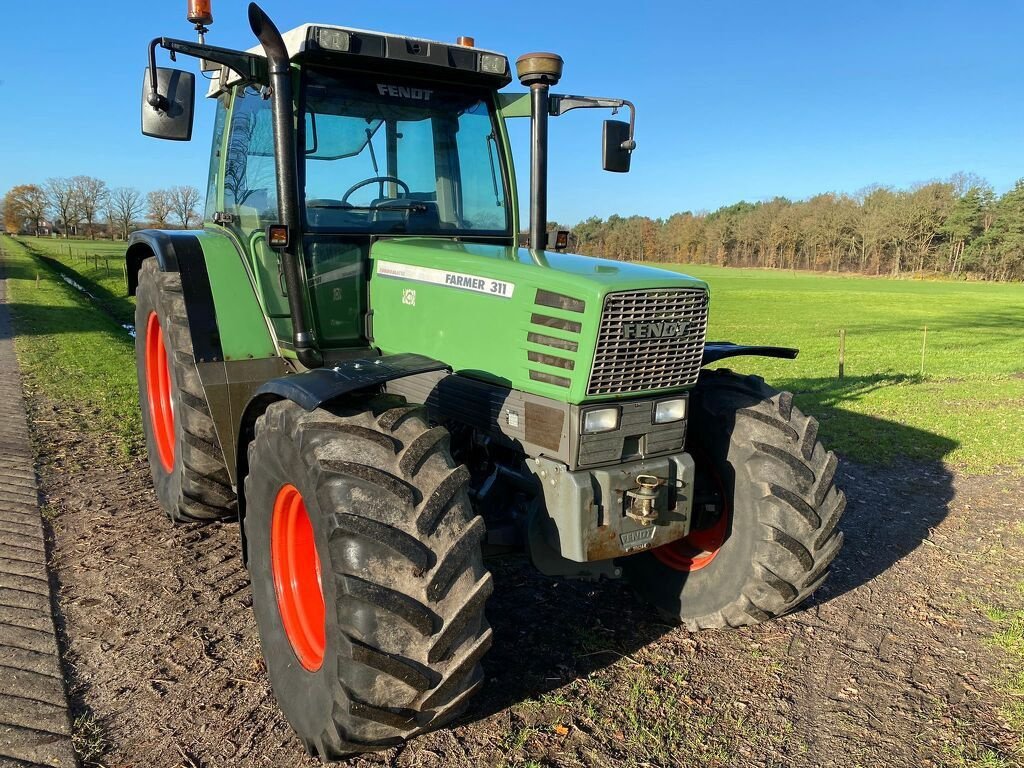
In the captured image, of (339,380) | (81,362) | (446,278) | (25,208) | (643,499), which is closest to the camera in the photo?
(339,380)

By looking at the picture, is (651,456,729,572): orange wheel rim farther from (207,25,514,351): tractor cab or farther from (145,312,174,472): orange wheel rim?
(145,312,174,472): orange wheel rim

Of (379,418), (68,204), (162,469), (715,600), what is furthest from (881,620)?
(68,204)

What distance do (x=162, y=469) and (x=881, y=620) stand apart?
4535 mm

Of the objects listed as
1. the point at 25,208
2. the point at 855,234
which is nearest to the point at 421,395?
the point at 855,234

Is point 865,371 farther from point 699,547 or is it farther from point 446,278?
point 446,278

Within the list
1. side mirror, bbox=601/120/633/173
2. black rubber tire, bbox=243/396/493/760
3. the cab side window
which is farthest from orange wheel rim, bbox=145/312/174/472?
side mirror, bbox=601/120/633/173

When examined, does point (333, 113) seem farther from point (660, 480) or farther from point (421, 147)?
point (660, 480)

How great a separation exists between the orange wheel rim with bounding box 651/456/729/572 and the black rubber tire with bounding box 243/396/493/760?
1569mm

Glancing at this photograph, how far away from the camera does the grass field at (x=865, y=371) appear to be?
8.06 metres

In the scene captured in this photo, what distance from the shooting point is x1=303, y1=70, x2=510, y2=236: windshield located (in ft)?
12.4

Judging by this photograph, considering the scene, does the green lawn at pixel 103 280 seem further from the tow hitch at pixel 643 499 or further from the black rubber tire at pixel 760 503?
the tow hitch at pixel 643 499

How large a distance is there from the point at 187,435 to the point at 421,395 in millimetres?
1528

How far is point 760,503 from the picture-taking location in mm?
3439

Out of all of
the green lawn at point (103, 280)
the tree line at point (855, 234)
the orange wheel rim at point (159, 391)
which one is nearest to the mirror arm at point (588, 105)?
the orange wheel rim at point (159, 391)
